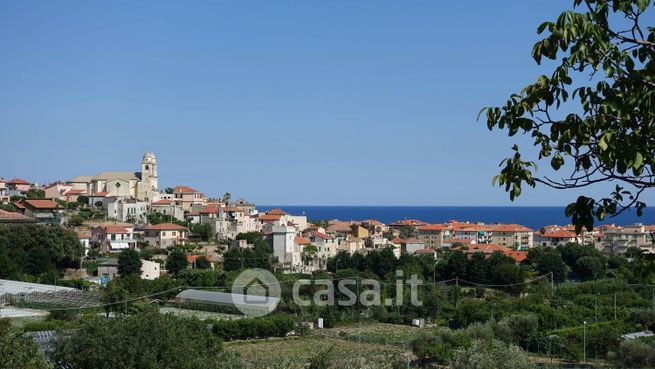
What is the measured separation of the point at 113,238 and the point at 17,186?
1725cm

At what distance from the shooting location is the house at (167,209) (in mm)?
52625

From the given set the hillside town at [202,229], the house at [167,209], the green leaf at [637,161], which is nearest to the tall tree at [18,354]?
the green leaf at [637,161]

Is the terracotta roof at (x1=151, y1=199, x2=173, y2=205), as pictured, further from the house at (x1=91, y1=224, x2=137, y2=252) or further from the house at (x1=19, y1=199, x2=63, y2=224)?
the house at (x1=91, y1=224, x2=137, y2=252)

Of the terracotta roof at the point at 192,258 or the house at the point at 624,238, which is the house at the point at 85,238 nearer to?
the terracotta roof at the point at 192,258

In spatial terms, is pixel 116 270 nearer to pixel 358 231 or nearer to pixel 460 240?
pixel 358 231

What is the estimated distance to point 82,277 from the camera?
3472 centimetres

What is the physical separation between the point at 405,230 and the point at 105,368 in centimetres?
5394

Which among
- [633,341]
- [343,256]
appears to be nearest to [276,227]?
[343,256]

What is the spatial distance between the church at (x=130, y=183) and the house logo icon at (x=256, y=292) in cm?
2573

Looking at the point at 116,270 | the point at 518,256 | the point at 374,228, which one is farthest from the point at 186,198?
the point at 518,256

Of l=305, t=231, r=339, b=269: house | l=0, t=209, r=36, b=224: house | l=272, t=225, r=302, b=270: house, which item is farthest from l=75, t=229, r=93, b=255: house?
l=305, t=231, r=339, b=269: house

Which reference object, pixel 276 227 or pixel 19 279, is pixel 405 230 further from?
pixel 19 279

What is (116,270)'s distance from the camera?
114ft

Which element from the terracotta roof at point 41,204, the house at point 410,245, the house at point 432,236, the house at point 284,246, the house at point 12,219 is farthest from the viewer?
the house at point 432,236
